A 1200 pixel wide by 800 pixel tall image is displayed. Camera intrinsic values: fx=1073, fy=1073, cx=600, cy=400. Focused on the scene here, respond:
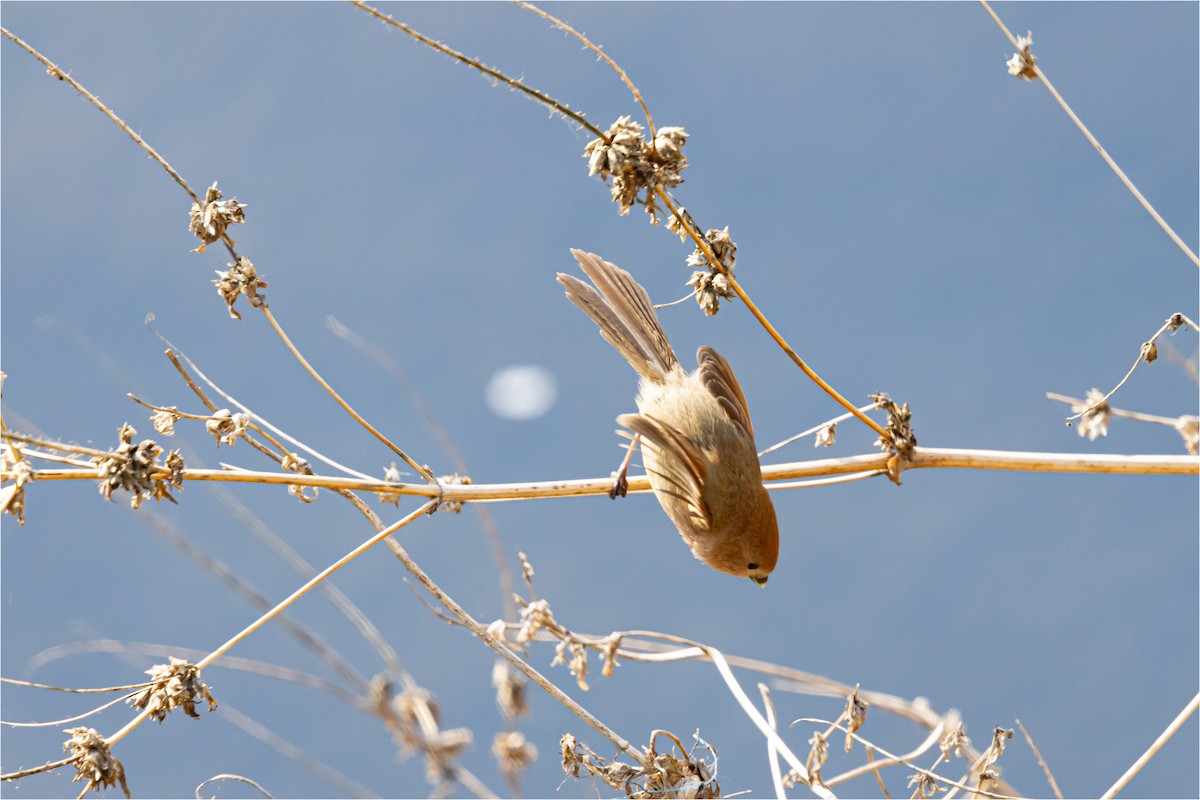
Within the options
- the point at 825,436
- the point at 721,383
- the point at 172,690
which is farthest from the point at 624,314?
the point at 172,690

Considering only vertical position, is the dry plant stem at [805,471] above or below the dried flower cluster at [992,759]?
above

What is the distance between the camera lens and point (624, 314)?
387 centimetres

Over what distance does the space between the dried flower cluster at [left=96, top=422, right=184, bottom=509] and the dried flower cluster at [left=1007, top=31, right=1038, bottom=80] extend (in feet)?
6.43

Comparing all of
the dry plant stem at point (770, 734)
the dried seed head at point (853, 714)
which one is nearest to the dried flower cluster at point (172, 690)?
the dry plant stem at point (770, 734)

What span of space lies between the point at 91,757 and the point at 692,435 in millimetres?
2142

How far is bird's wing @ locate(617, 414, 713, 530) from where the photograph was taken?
3236 mm

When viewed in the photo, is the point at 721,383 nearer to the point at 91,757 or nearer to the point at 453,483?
the point at 453,483

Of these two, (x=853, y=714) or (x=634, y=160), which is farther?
(x=853, y=714)

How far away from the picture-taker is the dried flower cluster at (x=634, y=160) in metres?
2.06

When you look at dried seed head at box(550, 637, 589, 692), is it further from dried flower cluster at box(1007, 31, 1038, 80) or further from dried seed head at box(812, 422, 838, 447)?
dried flower cluster at box(1007, 31, 1038, 80)

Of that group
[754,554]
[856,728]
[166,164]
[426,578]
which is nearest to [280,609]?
[426,578]

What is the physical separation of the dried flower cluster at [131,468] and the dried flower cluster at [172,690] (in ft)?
1.06

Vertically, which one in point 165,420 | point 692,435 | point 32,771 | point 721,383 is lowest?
point 32,771

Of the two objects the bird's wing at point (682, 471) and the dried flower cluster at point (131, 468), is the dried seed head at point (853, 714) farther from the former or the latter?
the dried flower cluster at point (131, 468)
